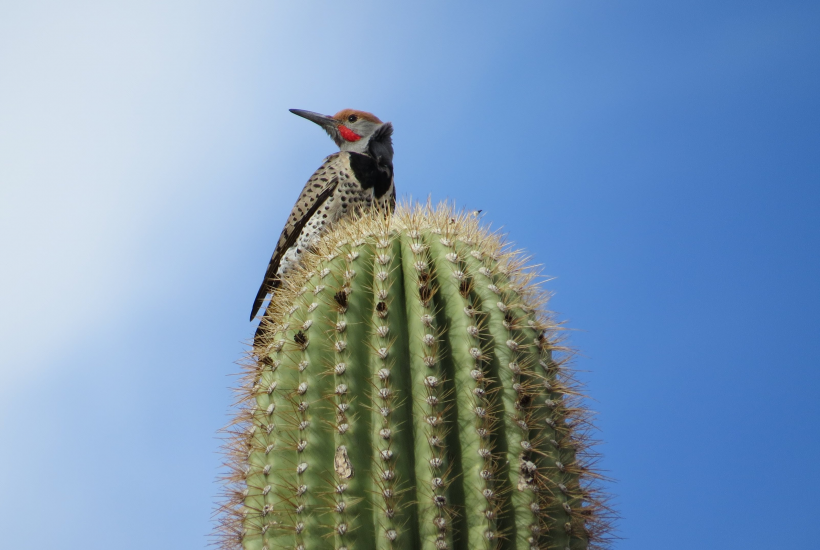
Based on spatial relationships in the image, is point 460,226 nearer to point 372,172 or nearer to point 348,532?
point 348,532

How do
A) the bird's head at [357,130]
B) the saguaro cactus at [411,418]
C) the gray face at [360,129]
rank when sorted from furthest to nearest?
the gray face at [360,129]
the bird's head at [357,130]
the saguaro cactus at [411,418]

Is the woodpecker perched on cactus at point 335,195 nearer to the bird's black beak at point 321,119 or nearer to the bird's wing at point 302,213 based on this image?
the bird's wing at point 302,213

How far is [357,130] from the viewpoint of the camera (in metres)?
5.03

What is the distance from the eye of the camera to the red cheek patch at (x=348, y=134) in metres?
5.03

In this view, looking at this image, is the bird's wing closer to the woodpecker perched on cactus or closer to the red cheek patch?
the woodpecker perched on cactus

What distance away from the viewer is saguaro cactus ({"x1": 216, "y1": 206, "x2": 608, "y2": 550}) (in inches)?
79.7

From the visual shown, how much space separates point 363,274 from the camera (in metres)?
2.32

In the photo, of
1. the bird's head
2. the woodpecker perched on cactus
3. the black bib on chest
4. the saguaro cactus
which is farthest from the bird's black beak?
the saguaro cactus

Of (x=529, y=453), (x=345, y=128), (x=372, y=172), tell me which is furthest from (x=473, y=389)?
(x=345, y=128)

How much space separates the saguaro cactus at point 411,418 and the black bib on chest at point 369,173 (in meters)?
2.20

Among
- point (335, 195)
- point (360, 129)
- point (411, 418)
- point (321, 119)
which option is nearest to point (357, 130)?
point (360, 129)

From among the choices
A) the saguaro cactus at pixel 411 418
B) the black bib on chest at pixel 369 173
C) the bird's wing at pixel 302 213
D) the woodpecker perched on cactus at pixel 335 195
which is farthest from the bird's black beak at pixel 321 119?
the saguaro cactus at pixel 411 418

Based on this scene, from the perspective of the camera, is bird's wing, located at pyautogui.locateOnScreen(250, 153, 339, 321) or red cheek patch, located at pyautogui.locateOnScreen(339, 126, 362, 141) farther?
red cheek patch, located at pyautogui.locateOnScreen(339, 126, 362, 141)

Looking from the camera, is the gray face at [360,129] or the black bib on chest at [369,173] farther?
the gray face at [360,129]
